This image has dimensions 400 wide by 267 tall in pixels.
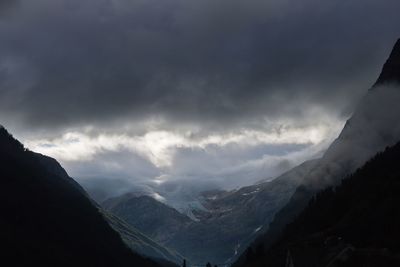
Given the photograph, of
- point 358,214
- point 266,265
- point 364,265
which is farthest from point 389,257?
point 266,265

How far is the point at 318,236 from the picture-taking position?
189375 mm

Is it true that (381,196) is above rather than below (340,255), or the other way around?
above

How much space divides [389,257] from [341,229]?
146 feet

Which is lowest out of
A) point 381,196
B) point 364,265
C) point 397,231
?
point 364,265

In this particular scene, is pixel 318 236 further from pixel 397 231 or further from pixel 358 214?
pixel 397 231

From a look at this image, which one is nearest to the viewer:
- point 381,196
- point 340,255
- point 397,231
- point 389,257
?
point 389,257

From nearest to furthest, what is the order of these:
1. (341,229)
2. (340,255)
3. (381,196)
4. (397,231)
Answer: (340,255) < (397,231) < (341,229) < (381,196)

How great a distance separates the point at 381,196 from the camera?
196875 millimetres

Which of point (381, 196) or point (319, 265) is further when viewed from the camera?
point (381, 196)

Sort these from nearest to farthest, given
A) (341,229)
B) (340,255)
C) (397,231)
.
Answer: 1. (340,255)
2. (397,231)
3. (341,229)

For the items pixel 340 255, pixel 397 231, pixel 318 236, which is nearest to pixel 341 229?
pixel 318 236

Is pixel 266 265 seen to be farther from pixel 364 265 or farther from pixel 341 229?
pixel 364 265

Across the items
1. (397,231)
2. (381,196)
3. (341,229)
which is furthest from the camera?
(381,196)

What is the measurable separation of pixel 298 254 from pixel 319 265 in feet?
59.2
